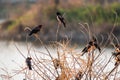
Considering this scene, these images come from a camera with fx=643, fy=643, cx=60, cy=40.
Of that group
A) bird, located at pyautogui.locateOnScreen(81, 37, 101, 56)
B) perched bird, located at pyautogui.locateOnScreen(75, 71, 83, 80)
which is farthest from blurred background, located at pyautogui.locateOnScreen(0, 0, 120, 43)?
perched bird, located at pyautogui.locateOnScreen(75, 71, 83, 80)

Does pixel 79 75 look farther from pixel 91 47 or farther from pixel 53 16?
pixel 53 16

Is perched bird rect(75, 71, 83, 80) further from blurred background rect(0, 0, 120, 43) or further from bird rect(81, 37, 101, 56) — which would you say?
blurred background rect(0, 0, 120, 43)

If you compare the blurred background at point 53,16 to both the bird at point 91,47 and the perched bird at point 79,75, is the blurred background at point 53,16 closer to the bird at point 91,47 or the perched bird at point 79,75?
the bird at point 91,47

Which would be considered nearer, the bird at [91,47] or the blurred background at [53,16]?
the bird at [91,47]

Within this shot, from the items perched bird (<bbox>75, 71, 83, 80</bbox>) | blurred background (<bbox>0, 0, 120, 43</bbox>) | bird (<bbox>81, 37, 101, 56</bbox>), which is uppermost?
blurred background (<bbox>0, 0, 120, 43</bbox>)

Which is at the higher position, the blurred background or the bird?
the blurred background

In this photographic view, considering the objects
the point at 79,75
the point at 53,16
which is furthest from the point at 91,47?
the point at 53,16

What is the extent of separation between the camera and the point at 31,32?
26.9ft

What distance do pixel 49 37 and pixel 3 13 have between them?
15.1 metres

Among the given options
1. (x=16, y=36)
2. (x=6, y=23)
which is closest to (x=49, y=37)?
(x=16, y=36)

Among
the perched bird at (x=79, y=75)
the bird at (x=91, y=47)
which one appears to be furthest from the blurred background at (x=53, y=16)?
the perched bird at (x=79, y=75)

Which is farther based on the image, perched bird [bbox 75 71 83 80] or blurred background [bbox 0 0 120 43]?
blurred background [bbox 0 0 120 43]

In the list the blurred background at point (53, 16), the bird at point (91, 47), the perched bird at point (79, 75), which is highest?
the blurred background at point (53, 16)

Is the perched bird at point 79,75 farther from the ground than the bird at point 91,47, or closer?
closer
